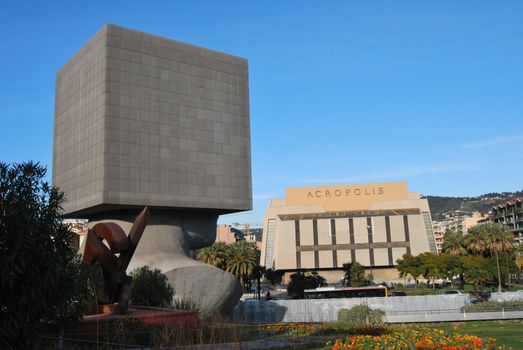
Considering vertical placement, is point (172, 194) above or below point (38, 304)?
above

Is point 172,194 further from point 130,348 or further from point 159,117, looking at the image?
point 130,348

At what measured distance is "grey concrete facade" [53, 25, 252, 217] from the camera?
4447 centimetres

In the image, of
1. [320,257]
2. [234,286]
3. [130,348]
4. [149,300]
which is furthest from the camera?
[320,257]

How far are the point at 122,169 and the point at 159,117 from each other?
573 cm

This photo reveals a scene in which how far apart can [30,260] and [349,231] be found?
3848 inches

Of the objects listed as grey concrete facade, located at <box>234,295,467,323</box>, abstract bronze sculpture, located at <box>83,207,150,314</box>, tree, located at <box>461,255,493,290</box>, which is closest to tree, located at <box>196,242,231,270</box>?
tree, located at <box>461,255,493,290</box>

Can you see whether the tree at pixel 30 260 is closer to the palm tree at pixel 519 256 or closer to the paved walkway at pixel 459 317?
the paved walkway at pixel 459 317

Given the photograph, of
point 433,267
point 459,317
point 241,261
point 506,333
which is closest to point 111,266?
point 506,333

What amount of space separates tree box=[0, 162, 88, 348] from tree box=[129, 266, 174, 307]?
22.7 metres

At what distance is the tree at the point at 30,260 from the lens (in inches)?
471

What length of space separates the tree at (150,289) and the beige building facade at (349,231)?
70399 mm

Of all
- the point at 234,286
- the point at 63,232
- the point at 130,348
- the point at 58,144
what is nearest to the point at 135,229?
the point at 130,348

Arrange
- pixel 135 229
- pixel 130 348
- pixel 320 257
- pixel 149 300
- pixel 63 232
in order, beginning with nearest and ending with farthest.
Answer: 1. pixel 63 232
2. pixel 130 348
3. pixel 135 229
4. pixel 149 300
5. pixel 320 257

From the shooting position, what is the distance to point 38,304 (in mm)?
12273
